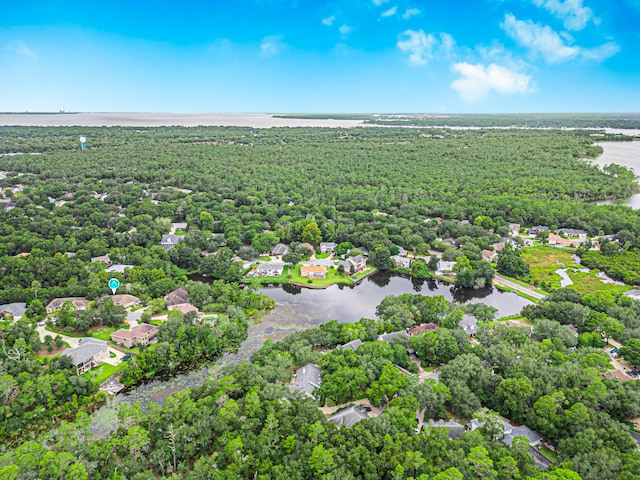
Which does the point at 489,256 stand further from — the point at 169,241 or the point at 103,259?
the point at 103,259

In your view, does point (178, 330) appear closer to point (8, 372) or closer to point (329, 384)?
point (8, 372)

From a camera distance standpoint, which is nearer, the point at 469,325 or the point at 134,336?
the point at 134,336

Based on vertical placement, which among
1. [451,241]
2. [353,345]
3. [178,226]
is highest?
[178,226]

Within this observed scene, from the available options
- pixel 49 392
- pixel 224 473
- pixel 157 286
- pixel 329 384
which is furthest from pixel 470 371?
pixel 157 286

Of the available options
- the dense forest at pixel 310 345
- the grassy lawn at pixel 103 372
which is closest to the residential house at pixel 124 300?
the dense forest at pixel 310 345

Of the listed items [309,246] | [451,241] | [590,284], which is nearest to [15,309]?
[309,246]

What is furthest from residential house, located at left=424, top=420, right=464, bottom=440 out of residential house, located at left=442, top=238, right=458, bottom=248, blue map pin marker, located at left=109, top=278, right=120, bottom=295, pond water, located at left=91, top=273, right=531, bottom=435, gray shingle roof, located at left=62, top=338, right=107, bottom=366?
residential house, located at left=442, top=238, right=458, bottom=248

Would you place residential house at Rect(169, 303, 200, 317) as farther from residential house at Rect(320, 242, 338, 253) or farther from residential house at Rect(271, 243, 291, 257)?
residential house at Rect(320, 242, 338, 253)

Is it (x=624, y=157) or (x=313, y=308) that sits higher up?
(x=624, y=157)
